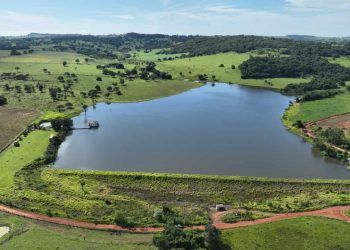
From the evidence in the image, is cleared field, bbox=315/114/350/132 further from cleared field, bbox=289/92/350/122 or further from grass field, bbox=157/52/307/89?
grass field, bbox=157/52/307/89

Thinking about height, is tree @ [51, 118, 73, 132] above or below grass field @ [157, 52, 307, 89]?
below

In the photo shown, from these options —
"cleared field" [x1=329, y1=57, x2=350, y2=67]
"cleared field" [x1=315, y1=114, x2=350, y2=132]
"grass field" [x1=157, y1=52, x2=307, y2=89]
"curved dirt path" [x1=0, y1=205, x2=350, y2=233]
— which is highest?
"cleared field" [x1=329, y1=57, x2=350, y2=67]

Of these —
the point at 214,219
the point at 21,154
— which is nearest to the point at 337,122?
the point at 214,219

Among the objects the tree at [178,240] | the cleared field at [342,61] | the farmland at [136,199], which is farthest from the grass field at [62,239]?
the cleared field at [342,61]

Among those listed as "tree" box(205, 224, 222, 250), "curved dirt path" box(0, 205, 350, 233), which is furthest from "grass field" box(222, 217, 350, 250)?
"tree" box(205, 224, 222, 250)

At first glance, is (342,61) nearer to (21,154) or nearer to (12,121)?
(12,121)

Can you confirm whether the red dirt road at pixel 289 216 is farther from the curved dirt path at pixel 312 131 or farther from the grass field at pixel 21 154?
the grass field at pixel 21 154
